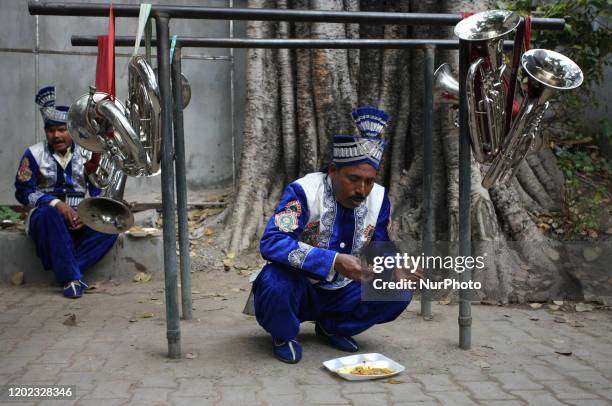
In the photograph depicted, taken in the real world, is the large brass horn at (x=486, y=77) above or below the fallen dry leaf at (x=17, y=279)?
above

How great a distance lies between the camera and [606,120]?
6602mm

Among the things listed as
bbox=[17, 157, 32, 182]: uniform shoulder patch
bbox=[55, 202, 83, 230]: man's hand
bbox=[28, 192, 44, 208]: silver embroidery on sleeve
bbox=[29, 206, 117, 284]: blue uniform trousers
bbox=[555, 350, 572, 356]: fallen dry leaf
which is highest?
bbox=[17, 157, 32, 182]: uniform shoulder patch

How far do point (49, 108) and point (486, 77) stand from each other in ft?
10.9

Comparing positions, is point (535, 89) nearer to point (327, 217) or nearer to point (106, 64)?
point (327, 217)

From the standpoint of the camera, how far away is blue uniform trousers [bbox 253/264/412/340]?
3.40 metres

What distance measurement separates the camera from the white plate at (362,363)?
3.15m

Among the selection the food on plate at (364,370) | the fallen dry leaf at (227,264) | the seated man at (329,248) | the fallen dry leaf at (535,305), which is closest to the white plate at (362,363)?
the food on plate at (364,370)

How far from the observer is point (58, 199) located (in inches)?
212

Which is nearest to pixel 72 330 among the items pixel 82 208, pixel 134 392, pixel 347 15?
pixel 82 208

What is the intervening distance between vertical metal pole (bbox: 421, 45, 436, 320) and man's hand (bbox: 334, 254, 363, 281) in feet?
3.71

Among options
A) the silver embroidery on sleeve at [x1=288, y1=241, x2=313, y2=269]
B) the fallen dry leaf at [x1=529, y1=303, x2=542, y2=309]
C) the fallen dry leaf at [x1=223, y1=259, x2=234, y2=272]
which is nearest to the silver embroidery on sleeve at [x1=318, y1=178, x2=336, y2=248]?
the silver embroidery on sleeve at [x1=288, y1=241, x2=313, y2=269]

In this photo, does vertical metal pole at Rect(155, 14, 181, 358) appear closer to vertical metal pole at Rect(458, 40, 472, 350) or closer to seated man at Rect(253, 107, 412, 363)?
seated man at Rect(253, 107, 412, 363)

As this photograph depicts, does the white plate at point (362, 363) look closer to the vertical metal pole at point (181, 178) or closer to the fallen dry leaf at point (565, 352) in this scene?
the fallen dry leaf at point (565, 352)

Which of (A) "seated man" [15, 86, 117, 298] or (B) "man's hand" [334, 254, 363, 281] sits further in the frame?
(A) "seated man" [15, 86, 117, 298]
